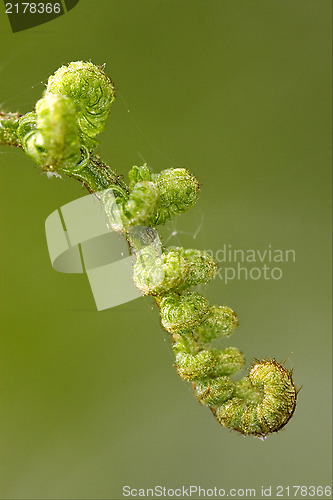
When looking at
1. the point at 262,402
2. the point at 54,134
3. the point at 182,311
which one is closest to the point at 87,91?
the point at 54,134

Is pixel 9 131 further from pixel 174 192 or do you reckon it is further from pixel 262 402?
pixel 262 402

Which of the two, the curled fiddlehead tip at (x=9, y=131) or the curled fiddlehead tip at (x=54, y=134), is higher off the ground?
the curled fiddlehead tip at (x=9, y=131)

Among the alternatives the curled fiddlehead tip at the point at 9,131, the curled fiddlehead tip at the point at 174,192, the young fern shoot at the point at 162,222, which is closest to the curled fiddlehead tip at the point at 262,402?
the young fern shoot at the point at 162,222

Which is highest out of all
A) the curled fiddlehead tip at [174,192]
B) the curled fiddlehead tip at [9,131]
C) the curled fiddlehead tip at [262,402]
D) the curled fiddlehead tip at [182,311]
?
the curled fiddlehead tip at [9,131]

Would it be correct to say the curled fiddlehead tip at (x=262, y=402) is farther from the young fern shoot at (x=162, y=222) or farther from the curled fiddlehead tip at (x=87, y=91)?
the curled fiddlehead tip at (x=87, y=91)

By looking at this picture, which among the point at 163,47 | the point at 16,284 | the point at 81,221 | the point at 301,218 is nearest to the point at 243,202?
the point at 301,218

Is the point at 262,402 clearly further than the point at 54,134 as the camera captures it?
Yes

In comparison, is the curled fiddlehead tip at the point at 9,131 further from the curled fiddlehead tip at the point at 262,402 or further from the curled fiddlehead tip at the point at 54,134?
the curled fiddlehead tip at the point at 262,402

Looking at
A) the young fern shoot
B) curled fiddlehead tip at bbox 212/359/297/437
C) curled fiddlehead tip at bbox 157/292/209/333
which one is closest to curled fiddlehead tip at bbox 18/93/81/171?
the young fern shoot
